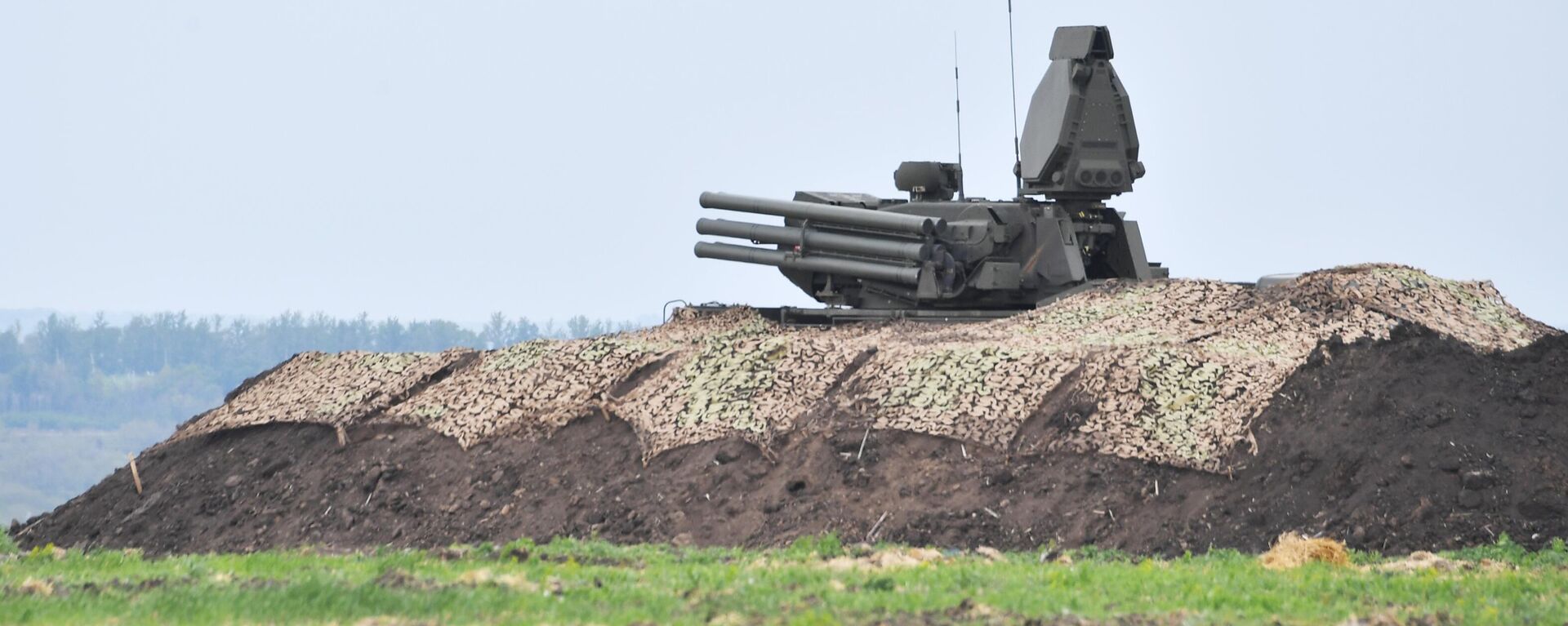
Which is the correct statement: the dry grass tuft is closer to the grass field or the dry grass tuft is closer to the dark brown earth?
the grass field

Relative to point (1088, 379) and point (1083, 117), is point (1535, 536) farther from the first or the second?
point (1083, 117)

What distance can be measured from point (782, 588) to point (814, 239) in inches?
353

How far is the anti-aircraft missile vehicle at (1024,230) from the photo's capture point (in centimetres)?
1792

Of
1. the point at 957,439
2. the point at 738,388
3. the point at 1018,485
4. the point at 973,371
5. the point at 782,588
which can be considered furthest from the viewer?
the point at 738,388

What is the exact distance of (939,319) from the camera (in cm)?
1811

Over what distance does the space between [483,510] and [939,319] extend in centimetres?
503

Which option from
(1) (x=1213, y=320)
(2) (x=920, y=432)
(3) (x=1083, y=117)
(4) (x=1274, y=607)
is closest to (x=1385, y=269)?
(1) (x=1213, y=320)

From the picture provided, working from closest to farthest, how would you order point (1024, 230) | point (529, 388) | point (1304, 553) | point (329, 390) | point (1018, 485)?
point (1304, 553) → point (1018, 485) → point (529, 388) → point (1024, 230) → point (329, 390)

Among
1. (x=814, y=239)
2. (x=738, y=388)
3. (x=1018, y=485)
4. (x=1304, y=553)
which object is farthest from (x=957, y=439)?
(x=814, y=239)

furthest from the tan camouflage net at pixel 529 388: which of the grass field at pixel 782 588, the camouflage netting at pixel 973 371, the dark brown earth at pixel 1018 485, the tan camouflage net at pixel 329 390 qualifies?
the grass field at pixel 782 588

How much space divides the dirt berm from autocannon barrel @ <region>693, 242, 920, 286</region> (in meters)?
0.74

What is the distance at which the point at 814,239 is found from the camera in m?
18.9

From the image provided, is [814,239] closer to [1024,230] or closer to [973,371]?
[1024,230]

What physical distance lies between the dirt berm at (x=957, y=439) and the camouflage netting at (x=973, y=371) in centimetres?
3
